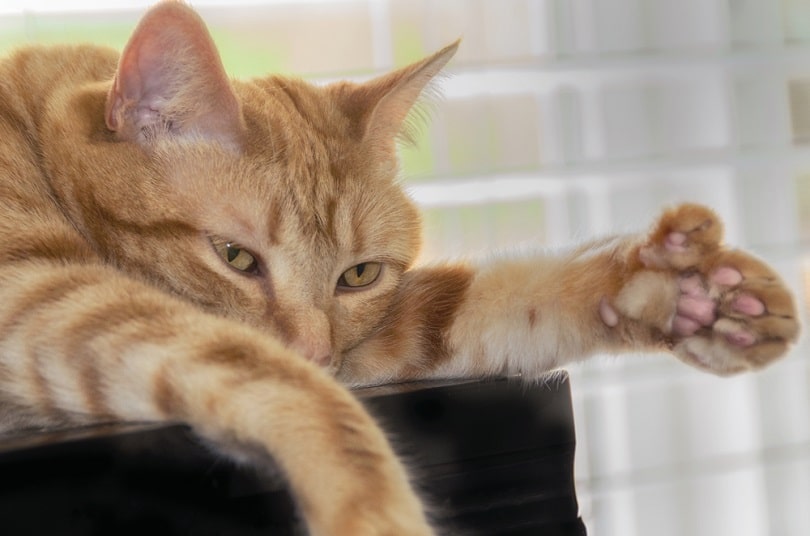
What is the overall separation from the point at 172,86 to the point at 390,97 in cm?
30

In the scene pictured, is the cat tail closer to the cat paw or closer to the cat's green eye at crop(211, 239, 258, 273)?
the cat's green eye at crop(211, 239, 258, 273)

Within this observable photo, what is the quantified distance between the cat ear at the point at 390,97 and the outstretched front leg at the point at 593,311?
20cm

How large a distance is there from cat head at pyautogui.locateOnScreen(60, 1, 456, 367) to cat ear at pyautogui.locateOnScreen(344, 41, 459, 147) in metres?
0.10

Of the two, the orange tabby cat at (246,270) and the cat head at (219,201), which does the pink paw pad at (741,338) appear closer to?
the orange tabby cat at (246,270)

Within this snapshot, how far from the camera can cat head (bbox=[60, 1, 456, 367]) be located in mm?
931

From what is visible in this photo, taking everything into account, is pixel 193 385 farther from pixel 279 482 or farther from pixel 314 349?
pixel 314 349

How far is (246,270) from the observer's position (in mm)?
955

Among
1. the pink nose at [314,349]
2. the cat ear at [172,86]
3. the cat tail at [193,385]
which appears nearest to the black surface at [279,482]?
the cat tail at [193,385]

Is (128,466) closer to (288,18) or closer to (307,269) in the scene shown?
(307,269)

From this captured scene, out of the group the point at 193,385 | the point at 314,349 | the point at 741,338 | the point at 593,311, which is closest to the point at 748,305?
the point at 741,338

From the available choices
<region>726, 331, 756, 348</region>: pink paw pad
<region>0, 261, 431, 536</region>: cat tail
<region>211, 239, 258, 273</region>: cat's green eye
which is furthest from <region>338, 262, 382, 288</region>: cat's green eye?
<region>726, 331, 756, 348</region>: pink paw pad

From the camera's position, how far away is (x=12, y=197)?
0.89 metres

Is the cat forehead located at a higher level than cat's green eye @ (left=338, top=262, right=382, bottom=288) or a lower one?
higher

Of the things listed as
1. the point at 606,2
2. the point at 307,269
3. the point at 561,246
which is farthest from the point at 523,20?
the point at 307,269
